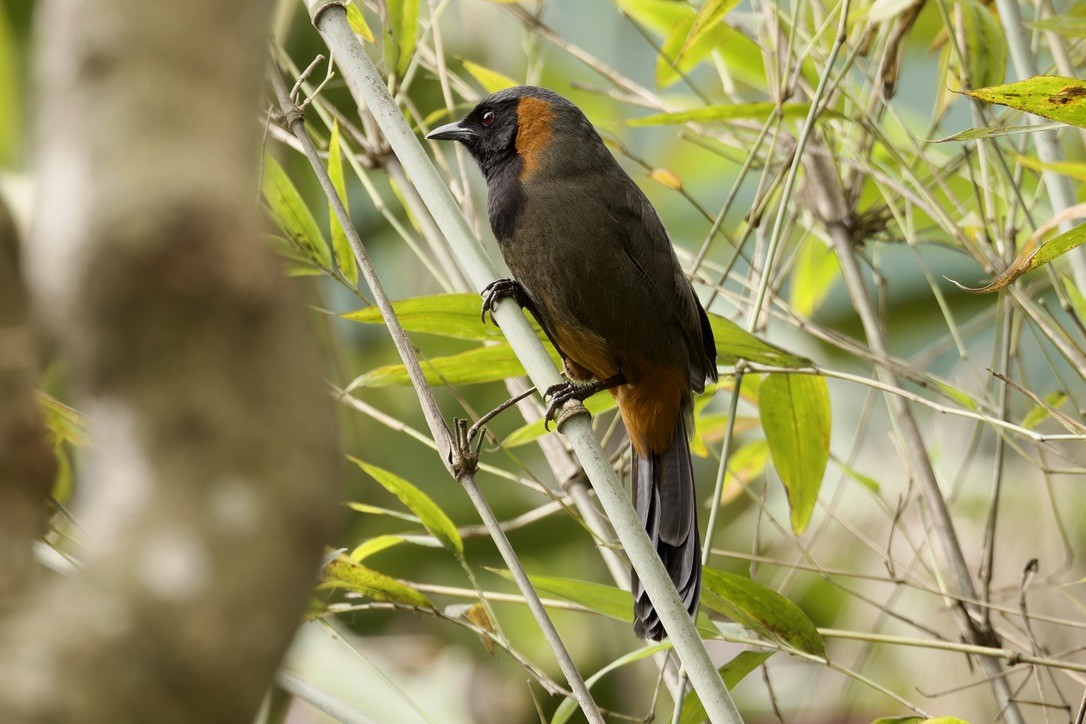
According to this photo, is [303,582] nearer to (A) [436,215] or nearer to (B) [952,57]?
(A) [436,215]

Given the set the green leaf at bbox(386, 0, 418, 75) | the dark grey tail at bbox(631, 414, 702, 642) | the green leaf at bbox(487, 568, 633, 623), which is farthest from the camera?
the dark grey tail at bbox(631, 414, 702, 642)

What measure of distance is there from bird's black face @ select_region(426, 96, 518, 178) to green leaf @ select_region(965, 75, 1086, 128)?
123cm

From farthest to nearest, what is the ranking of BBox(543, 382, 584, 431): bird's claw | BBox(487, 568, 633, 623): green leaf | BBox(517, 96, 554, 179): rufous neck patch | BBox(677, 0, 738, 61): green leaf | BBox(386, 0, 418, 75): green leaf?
BBox(517, 96, 554, 179): rufous neck patch < BBox(386, 0, 418, 75): green leaf < BBox(677, 0, 738, 61): green leaf < BBox(487, 568, 633, 623): green leaf < BBox(543, 382, 584, 431): bird's claw

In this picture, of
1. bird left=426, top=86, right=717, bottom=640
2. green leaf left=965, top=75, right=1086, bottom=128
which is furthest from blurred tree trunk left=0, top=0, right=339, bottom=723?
bird left=426, top=86, right=717, bottom=640

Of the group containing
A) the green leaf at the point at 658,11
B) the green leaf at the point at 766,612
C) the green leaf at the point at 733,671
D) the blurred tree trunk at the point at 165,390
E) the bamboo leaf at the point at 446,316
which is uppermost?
the green leaf at the point at 658,11

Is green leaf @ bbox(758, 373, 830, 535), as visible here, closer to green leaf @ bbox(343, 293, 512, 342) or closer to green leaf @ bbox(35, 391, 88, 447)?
green leaf @ bbox(343, 293, 512, 342)

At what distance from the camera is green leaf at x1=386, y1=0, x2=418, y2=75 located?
182 cm

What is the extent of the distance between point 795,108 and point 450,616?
1056 millimetres

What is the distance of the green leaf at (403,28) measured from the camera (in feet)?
5.98

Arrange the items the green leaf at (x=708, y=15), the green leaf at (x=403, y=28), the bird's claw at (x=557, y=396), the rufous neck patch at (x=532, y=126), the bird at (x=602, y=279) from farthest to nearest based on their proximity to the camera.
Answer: the rufous neck patch at (x=532, y=126) → the bird at (x=602, y=279) → the green leaf at (x=403, y=28) → the green leaf at (x=708, y=15) → the bird's claw at (x=557, y=396)

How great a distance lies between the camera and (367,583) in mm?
1526

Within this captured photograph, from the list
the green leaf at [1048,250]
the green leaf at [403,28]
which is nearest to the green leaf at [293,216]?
the green leaf at [403,28]

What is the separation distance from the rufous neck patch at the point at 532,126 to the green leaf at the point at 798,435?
0.76 metres

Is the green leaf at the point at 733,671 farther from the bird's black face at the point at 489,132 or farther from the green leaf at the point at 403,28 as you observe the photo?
the bird's black face at the point at 489,132
